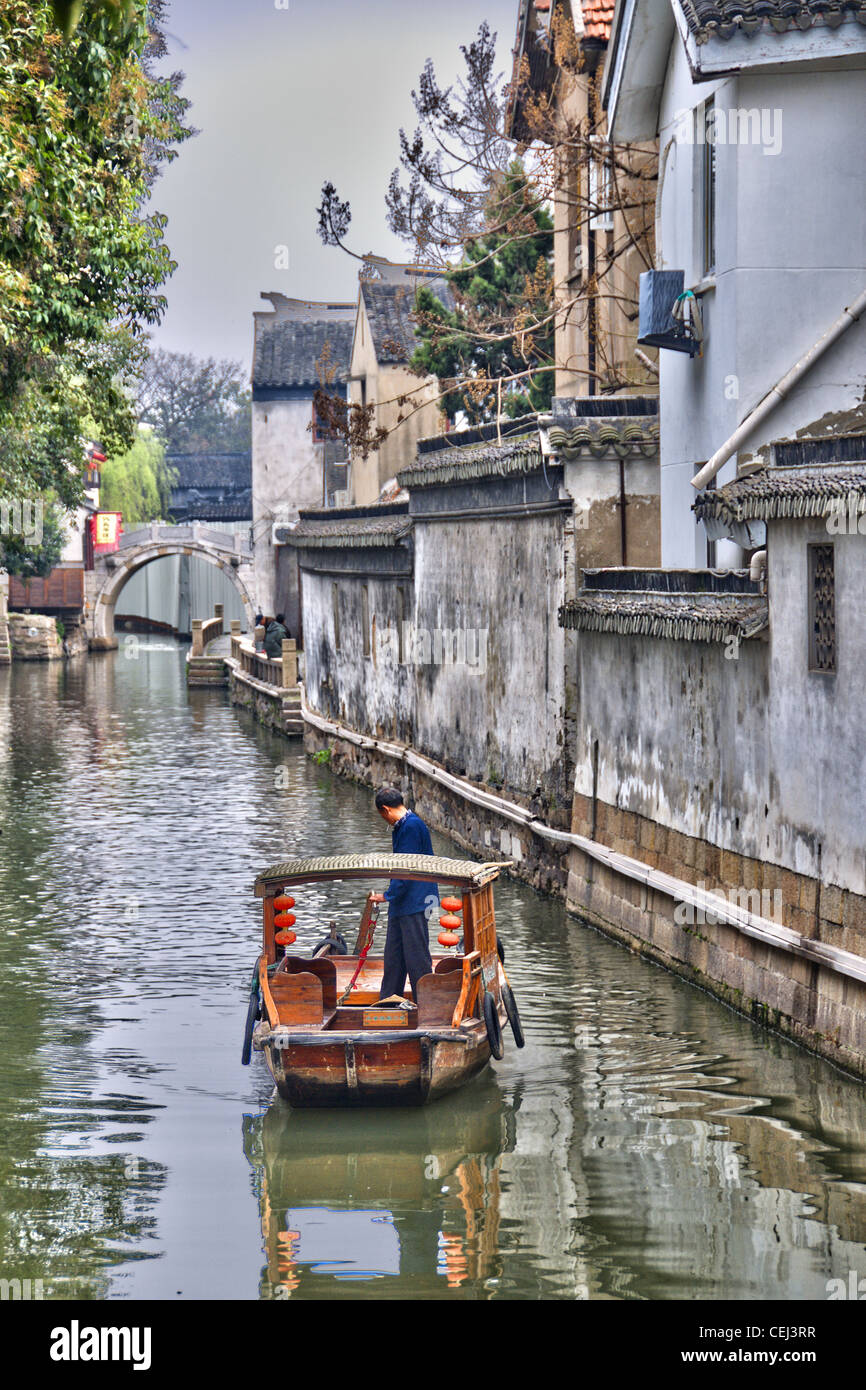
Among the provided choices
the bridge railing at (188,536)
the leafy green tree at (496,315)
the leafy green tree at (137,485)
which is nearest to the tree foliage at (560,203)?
the leafy green tree at (496,315)

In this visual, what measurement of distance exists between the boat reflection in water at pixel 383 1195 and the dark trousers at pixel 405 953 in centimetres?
77

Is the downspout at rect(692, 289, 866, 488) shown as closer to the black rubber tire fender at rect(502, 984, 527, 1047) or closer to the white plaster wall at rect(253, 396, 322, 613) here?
the black rubber tire fender at rect(502, 984, 527, 1047)

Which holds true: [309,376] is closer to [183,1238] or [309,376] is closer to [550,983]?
[550,983]

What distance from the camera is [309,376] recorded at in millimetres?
49875

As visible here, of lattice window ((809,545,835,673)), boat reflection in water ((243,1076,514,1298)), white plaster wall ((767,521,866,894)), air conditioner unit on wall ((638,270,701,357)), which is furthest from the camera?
air conditioner unit on wall ((638,270,701,357))

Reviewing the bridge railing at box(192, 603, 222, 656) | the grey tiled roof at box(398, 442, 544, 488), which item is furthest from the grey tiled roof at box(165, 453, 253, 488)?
the grey tiled roof at box(398, 442, 544, 488)

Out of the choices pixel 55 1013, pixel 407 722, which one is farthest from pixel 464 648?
pixel 55 1013

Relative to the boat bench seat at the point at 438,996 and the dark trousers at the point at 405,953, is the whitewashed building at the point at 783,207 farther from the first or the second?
the boat bench seat at the point at 438,996

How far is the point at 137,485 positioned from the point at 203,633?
2614 centimetres

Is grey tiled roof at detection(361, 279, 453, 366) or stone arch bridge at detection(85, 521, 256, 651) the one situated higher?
grey tiled roof at detection(361, 279, 453, 366)

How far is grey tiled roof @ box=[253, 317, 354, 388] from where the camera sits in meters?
50.2

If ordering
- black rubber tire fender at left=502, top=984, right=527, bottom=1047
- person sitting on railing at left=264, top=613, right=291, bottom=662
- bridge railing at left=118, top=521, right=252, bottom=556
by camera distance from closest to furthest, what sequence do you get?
black rubber tire fender at left=502, top=984, right=527, bottom=1047, person sitting on railing at left=264, top=613, right=291, bottom=662, bridge railing at left=118, top=521, right=252, bottom=556

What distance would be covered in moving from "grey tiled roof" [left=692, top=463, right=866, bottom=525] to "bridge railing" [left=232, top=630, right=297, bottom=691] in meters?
20.6

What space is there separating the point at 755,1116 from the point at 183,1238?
3.39m
